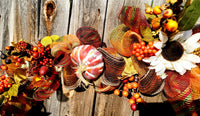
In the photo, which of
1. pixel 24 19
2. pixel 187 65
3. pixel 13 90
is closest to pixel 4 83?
pixel 13 90

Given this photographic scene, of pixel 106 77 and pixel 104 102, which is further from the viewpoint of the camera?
pixel 104 102

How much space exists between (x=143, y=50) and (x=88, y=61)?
0.26 m

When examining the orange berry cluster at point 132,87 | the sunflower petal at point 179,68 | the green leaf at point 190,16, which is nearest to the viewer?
the green leaf at point 190,16

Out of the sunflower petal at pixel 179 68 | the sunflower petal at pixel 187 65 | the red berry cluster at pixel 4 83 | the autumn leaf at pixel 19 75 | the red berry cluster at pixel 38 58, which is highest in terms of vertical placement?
the sunflower petal at pixel 187 65

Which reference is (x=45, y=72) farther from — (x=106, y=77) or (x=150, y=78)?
(x=150, y=78)

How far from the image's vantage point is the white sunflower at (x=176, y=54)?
1.74 feet

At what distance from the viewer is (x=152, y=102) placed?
2.66 feet

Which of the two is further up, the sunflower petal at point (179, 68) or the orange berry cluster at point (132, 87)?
the sunflower petal at point (179, 68)

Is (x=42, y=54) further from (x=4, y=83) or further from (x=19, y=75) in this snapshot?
(x=4, y=83)

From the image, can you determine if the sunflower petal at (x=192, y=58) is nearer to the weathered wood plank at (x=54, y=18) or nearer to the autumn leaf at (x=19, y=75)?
the weathered wood plank at (x=54, y=18)

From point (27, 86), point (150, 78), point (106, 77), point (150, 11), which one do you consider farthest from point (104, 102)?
point (150, 11)

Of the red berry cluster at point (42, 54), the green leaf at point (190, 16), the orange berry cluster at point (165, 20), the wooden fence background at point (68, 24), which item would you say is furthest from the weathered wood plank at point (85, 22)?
the green leaf at point (190, 16)

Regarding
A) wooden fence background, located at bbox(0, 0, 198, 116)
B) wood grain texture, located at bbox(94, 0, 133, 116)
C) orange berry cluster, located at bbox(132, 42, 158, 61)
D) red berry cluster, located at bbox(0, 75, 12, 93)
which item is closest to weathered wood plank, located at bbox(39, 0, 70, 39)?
wooden fence background, located at bbox(0, 0, 198, 116)

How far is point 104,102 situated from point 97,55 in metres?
0.39
